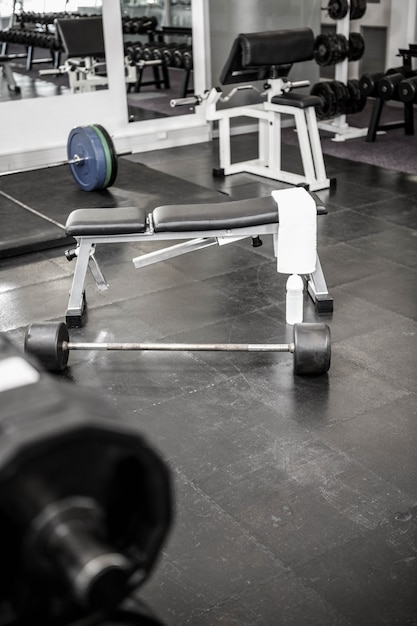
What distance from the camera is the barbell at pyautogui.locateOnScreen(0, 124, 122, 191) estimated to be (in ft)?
15.3

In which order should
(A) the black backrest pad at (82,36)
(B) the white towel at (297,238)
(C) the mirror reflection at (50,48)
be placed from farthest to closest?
(A) the black backrest pad at (82,36) < (C) the mirror reflection at (50,48) < (B) the white towel at (297,238)

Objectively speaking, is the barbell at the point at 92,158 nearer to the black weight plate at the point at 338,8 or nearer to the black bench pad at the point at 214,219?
the black bench pad at the point at 214,219

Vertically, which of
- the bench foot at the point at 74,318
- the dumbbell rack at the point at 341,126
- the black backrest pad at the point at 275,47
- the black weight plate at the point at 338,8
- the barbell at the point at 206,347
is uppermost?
the black weight plate at the point at 338,8

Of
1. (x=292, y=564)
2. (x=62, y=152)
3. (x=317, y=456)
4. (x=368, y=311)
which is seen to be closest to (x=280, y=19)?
(x=62, y=152)

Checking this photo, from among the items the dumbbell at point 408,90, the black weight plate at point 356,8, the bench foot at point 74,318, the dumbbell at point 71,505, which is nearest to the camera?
the dumbbell at point 71,505

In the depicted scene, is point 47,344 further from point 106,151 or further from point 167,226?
point 106,151

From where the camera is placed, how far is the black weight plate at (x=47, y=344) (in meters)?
2.71

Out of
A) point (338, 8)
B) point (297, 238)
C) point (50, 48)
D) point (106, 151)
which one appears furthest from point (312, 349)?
point (50, 48)

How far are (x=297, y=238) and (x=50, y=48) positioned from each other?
395cm

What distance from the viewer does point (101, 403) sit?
71cm

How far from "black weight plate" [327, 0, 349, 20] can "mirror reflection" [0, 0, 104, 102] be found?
1841mm

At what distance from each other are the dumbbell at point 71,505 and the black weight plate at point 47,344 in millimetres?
1997

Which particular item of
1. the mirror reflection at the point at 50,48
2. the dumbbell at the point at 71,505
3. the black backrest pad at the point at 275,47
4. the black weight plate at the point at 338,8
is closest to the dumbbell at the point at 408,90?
the black weight plate at the point at 338,8

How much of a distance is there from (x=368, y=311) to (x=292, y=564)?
162 cm
